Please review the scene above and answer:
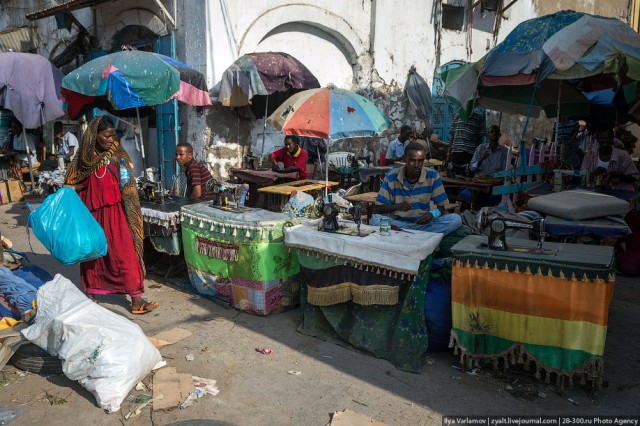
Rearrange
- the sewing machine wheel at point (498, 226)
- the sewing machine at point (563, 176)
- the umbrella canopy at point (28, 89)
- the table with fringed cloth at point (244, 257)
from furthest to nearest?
the umbrella canopy at point (28, 89) < the sewing machine at point (563, 176) < the table with fringed cloth at point (244, 257) < the sewing machine wheel at point (498, 226)

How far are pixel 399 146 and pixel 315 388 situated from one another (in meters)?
7.31

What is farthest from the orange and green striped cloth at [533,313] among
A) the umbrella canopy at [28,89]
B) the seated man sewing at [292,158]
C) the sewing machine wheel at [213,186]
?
the umbrella canopy at [28,89]

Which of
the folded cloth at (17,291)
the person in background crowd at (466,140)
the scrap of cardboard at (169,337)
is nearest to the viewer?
the scrap of cardboard at (169,337)

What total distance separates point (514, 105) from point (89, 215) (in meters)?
6.36

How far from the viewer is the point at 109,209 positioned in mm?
4926

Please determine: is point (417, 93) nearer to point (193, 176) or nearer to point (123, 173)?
point (193, 176)

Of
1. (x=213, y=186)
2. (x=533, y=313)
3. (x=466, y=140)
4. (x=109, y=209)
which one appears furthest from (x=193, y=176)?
(x=466, y=140)

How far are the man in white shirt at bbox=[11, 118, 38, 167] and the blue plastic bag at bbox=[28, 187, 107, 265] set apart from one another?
861cm

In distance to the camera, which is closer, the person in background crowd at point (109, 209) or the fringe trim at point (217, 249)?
the person in background crowd at point (109, 209)

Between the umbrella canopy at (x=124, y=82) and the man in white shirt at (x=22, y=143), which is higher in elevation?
the umbrella canopy at (x=124, y=82)

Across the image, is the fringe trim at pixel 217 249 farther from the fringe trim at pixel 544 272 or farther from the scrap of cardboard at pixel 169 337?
the fringe trim at pixel 544 272

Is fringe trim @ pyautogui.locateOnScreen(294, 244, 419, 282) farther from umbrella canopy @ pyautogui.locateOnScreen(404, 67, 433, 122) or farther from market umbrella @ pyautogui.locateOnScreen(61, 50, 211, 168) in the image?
umbrella canopy @ pyautogui.locateOnScreen(404, 67, 433, 122)

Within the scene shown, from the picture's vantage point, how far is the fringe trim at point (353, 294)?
4.06 metres

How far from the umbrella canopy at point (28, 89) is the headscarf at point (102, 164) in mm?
7065
